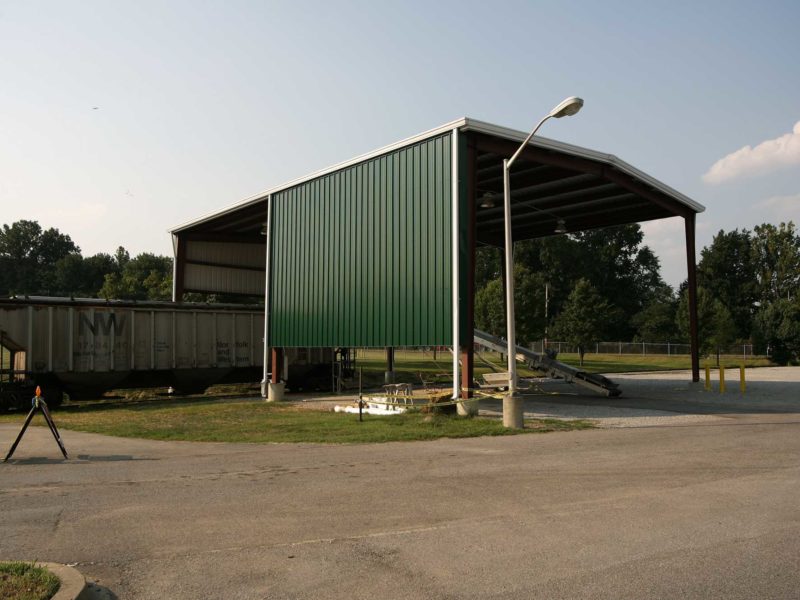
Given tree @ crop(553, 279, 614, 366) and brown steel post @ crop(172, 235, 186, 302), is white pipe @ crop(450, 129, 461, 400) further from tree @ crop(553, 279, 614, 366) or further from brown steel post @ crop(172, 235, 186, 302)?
tree @ crop(553, 279, 614, 366)

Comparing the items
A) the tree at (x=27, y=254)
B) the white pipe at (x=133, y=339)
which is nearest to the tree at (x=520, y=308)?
the white pipe at (x=133, y=339)

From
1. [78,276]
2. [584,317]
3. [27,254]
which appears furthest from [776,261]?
[27,254]

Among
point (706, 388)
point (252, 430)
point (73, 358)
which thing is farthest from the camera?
point (706, 388)

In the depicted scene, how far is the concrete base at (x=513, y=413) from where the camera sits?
15234 mm

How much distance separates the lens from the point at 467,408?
17656mm

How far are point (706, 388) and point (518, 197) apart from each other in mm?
11126

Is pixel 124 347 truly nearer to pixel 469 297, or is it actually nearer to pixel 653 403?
pixel 469 297

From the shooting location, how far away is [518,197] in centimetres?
2798

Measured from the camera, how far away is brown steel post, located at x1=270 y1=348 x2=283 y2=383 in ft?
89.7

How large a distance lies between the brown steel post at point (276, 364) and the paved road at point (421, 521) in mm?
14887

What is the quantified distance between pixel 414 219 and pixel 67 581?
16614 millimetres

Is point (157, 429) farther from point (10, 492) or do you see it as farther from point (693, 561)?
point (693, 561)

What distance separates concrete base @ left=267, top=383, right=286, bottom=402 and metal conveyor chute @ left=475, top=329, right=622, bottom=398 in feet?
27.0

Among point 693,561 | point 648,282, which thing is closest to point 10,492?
point 693,561
